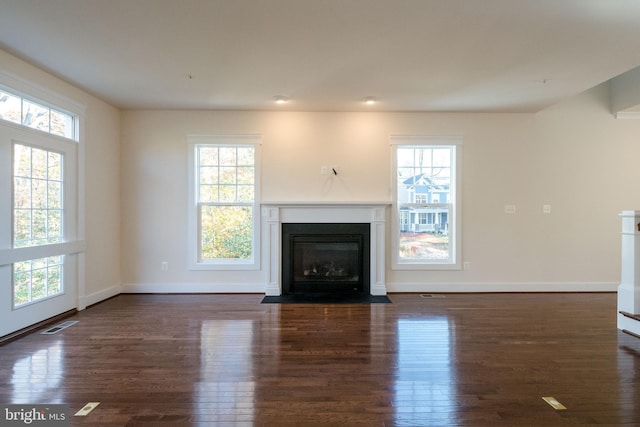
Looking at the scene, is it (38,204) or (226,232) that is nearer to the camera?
(38,204)

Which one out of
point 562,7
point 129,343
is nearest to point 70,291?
point 129,343

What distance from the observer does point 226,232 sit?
462 cm

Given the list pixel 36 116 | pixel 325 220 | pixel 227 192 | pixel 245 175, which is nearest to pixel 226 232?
pixel 227 192

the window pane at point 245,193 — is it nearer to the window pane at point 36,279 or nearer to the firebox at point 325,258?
the firebox at point 325,258

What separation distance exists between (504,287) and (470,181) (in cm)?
162

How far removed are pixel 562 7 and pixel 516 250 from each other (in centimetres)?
333

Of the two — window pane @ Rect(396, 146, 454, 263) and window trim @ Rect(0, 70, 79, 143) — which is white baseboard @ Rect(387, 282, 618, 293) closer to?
window pane @ Rect(396, 146, 454, 263)

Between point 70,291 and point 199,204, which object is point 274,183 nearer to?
point 199,204

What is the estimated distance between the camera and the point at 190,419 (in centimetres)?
181

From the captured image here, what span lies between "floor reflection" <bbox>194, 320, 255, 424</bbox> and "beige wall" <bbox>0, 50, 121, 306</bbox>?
6.32 ft

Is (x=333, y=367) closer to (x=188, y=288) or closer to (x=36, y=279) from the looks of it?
(x=188, y=288)

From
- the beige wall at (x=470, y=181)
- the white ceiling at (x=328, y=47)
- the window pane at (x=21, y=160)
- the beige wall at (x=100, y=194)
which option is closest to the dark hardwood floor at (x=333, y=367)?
the beige wall at (x=100, y=194)

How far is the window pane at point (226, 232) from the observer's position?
461 centimetres

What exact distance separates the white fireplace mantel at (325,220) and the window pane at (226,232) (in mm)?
320
